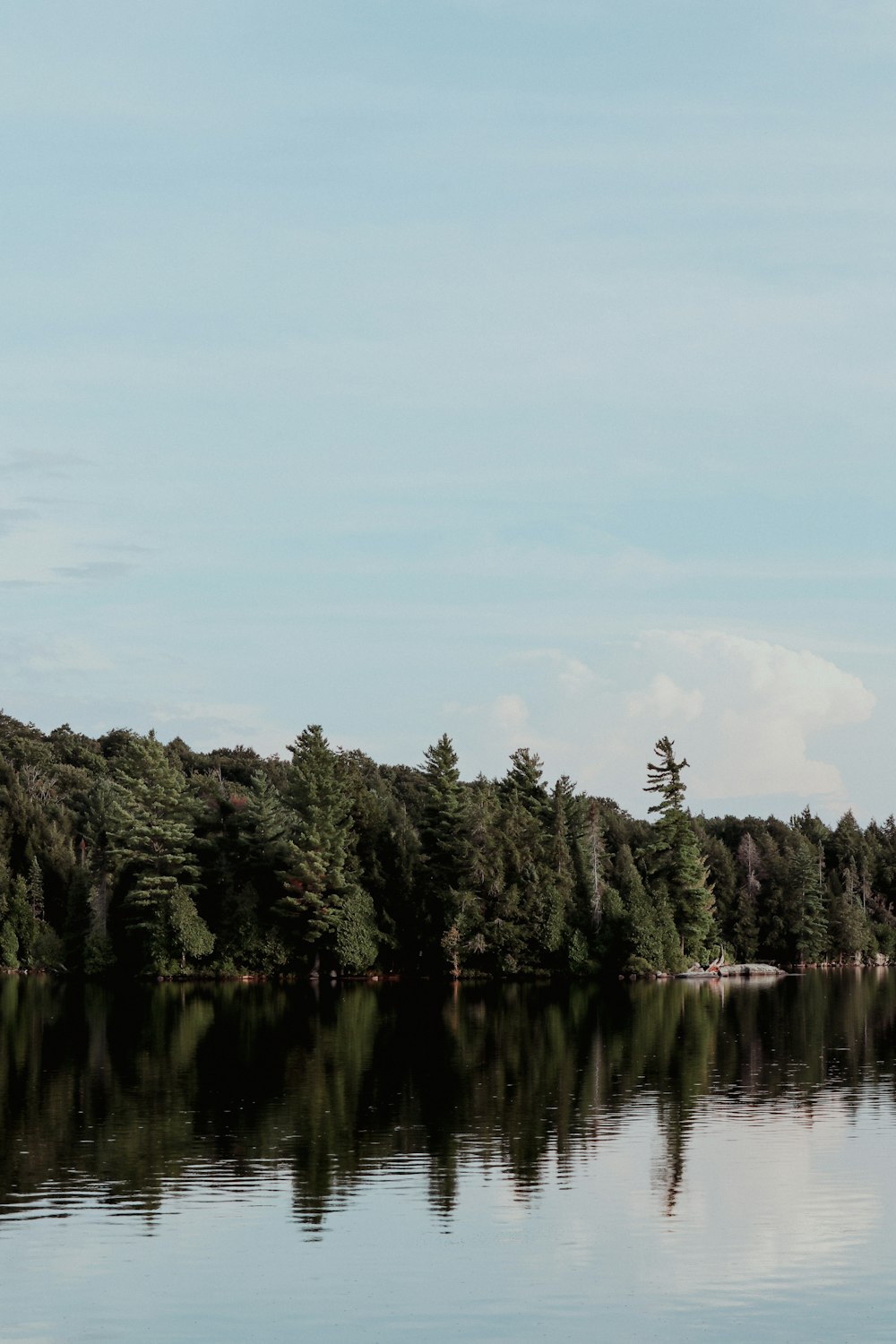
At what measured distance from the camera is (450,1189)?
3322cm

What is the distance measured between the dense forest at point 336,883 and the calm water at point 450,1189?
4557cm

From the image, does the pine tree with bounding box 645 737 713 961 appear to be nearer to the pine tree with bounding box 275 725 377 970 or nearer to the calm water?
the pine tree with bounding box 275 725 377 970

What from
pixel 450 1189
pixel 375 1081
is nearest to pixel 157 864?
pixel 375 1081

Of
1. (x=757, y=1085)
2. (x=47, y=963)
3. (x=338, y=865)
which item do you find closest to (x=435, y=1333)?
(x=757, y=1085)

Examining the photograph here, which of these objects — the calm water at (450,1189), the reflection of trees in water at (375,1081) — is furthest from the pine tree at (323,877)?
the calm water at (450,1189)

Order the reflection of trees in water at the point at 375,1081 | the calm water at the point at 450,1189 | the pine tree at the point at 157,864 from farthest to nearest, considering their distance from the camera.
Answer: the pine tree at the point at 157,864
the reflection of trees in water at the point at 375,1081
the calm water at the point at 450,1189

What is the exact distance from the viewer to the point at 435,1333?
75.7 feet

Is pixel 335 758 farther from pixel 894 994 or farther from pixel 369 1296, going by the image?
pixel 369 1296

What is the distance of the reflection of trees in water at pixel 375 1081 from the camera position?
36156mm

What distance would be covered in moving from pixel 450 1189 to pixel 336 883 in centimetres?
7721

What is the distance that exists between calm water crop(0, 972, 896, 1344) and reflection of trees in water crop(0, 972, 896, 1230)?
176 millimetres

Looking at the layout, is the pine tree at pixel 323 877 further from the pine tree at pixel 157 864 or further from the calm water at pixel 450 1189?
the calm water at pixel 450 1189

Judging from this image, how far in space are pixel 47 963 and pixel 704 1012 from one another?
183 feet

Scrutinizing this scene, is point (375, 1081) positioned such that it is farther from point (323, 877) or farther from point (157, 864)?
point (157, 864)
